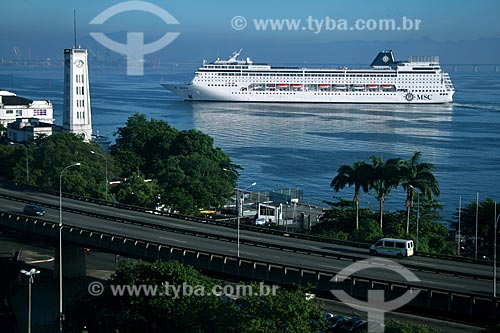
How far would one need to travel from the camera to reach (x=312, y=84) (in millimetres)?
88000

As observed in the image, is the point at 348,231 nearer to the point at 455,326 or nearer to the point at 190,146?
the point at 455,326

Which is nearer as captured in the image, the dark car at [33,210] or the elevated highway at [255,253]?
the elevated highway at [255,253]

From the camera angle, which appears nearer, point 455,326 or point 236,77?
point 455,326

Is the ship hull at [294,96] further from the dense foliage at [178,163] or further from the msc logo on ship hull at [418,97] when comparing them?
the dense foliage at [178,163]

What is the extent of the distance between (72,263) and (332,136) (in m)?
37.5

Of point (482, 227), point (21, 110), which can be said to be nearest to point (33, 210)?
point (482, 227)

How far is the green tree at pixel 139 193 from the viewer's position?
27609 millimetres

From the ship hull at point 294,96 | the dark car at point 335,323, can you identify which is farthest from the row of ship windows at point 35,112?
the ship hull at point 294,96

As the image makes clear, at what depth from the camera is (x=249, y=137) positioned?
183 ft

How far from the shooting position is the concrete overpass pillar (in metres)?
20.2

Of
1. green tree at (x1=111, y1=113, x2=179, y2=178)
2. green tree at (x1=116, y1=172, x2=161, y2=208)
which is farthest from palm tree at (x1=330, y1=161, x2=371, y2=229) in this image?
green tree at (x1=111, y1=113, x2=179, y2=178)

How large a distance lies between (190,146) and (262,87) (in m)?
53.9

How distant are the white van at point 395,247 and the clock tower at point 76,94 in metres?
26.8

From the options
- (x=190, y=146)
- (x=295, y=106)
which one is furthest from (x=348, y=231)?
(x=295, y=106)
